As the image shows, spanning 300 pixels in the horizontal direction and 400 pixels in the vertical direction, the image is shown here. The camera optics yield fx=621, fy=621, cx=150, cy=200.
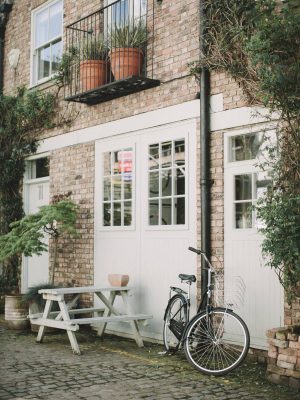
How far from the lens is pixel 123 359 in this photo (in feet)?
24.3

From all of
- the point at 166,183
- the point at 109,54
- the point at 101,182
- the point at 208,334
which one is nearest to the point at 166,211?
the point at 166,183

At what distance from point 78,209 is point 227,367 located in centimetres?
458

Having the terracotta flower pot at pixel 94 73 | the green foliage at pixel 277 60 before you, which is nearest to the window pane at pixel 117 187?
the terracotta flower pot at pixel 94 73

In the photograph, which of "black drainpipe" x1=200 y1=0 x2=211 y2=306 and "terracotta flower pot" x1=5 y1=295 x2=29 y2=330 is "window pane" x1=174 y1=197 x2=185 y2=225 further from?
"terracotta flower pot" x1=5 y1=295 x2=29 y2=330

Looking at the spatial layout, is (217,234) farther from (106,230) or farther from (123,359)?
(106,230)

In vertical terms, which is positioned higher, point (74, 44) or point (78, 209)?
point (74, 44)

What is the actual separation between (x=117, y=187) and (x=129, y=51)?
2.04 m

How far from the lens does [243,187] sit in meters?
7.55

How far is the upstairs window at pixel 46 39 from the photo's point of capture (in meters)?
11.5

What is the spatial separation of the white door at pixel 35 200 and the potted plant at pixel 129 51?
3.16 meters

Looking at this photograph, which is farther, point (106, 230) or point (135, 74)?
point (106, 230)

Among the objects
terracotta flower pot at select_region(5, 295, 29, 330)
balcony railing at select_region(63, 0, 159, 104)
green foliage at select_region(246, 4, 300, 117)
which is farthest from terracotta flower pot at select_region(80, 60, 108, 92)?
green foliage at select_region(246, 4, 300, 117)

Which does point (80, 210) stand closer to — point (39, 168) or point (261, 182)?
point (39, 168)

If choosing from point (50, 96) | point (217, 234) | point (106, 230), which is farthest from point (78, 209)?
point (217, 234)
